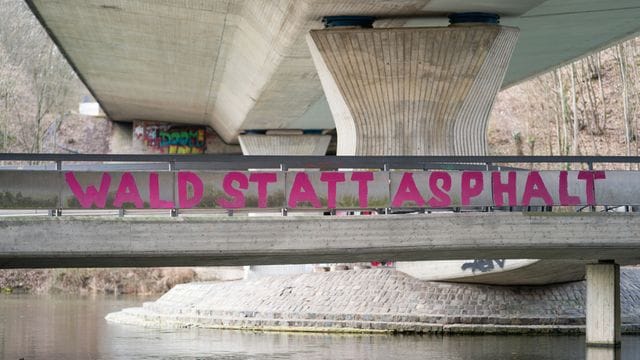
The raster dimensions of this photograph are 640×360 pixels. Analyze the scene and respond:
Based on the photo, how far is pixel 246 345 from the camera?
2959cm

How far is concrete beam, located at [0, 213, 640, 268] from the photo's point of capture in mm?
21016

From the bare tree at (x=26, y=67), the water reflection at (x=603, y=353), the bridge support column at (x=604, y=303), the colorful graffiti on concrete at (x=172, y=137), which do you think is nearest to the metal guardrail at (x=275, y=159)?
the water reflection at (x=603, y=353)

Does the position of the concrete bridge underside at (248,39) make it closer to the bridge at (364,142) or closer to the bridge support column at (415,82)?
the bridge at (364,142)

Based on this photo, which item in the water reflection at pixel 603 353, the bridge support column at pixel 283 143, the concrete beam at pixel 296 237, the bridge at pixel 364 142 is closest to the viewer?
the concrete beam at pixel 296 237

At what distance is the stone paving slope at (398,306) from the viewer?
3381 cm

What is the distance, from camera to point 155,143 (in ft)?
226

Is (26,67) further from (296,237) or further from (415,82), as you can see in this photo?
(296,237)

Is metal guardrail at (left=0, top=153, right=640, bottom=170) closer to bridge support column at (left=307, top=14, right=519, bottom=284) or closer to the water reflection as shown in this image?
the water reflection

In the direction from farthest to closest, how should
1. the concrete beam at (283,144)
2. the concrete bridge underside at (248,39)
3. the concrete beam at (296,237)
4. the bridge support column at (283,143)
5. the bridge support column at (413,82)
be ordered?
the concrete beam at (283,144) → the bridge support column at (283,143) → the concrete bridge underside at (248,39) → the bridge support column at (413,82) → the concrete beam at (296,237)

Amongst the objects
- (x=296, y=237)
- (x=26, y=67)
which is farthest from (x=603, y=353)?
(x=26, y=67)

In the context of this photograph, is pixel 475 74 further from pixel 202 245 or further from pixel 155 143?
pixel 155 143

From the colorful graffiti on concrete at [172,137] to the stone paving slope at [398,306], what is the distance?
30.7m

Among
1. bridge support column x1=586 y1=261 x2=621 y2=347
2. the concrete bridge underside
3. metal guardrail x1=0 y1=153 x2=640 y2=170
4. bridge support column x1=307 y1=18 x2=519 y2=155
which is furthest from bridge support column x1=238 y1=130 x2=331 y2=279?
metal guardrail x1=0 y1=153 x2=640 y2=170

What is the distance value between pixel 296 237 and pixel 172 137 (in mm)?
48399
